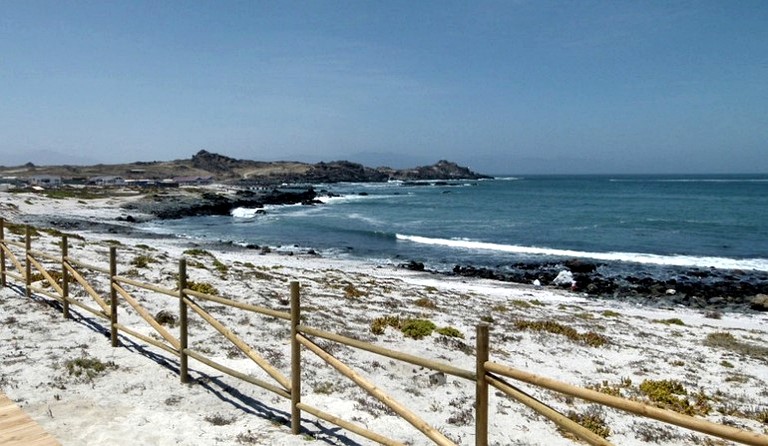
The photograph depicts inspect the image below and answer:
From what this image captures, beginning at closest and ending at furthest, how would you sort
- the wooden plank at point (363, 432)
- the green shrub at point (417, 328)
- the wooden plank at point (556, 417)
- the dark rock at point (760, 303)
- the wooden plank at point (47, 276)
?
1. the wooden plank at point (556, 417)
2. the wooden plank at point (363, 432)
3. the wooden plank at point (47, 276)
4. the green shrub at point (417, 328)
5. the dark rock at point (760, 303)

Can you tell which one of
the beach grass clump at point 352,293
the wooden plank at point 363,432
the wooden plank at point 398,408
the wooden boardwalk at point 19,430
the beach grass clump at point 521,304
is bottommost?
the beach grass clump at point 521,304

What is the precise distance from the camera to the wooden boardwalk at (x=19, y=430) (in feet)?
19.2

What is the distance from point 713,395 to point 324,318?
8523mm

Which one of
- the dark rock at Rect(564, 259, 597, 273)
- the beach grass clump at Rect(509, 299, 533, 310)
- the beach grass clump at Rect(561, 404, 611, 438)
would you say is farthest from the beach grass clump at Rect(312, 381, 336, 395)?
the dark rock at Rect(564, 259, 597, 273)

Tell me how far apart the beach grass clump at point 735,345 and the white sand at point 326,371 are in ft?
0.96

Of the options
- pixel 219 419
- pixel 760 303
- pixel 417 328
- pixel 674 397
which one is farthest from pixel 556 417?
pixel 760 303

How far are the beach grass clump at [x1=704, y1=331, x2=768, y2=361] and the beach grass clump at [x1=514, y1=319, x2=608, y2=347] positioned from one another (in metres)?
3.48

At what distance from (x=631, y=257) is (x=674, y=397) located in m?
31.1

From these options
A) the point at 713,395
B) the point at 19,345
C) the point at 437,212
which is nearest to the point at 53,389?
the point at 19,345

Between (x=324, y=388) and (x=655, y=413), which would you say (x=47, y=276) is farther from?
(x=655, y=413)

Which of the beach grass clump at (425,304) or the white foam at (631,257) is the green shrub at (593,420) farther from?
the white foam at (631,257)

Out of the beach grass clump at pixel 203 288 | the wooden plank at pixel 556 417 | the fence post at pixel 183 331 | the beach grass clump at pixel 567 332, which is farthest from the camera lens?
the beach grass clump at pixel 203 288

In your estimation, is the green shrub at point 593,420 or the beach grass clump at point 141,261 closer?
the green shrub at point 593,420

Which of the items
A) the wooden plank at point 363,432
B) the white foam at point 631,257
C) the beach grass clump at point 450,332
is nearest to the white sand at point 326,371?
the beach grass clump at point 450,332
